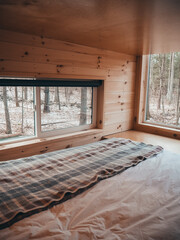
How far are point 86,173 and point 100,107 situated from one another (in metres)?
1.51

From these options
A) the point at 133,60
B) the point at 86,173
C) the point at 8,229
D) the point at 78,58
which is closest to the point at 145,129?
the point at 133,60

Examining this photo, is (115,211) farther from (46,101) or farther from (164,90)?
(164,90)

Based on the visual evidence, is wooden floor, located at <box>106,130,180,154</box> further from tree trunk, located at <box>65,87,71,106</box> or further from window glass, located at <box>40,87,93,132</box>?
tree trunk, located at <box>65,87,71,106</box>

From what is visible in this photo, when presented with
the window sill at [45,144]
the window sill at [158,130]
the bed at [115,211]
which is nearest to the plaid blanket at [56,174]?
the bed at [115,211]

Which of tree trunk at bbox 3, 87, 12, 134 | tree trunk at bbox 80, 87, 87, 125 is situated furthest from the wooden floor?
tree trunk at bbox 3, 87, 12, 134

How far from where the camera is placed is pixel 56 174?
1.56 metres

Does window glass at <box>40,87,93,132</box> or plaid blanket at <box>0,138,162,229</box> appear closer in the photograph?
→ plaid blanket at <box>0,138,162,229</box>

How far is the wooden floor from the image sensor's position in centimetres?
262

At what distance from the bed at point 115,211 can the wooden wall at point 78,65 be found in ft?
4.03

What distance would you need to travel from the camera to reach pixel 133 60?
326 centimetres

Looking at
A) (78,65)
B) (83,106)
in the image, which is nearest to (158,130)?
(83,106)

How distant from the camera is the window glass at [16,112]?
2.15m

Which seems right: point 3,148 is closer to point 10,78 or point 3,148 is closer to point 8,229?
point 10,78

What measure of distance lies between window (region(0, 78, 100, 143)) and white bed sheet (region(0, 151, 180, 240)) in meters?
1.22
